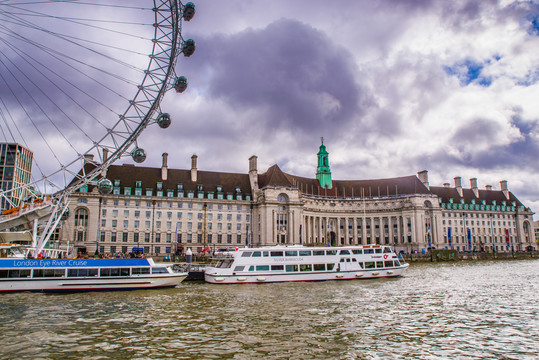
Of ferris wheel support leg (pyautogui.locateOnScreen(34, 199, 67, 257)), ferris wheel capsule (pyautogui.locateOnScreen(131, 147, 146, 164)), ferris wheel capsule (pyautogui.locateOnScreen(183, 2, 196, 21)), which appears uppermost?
ferris wheel capsule (pyautogui.locateOnScreen(183, 2, 196, 21))

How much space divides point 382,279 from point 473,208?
99125 mm

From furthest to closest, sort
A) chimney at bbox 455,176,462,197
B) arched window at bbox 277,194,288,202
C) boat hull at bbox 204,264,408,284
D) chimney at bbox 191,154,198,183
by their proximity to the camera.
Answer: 1. chimney at bbox 455,176,462,197
2. arched window at bbox 277,194,288,202
3. chimney at bbox 191,154,198,183
4. boat hull at bbox 204,264,408,284

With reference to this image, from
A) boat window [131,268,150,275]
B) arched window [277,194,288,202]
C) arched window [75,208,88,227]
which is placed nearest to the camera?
boat window [131,268,150,275]

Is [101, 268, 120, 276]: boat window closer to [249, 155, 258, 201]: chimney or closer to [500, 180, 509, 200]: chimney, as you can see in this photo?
[249, 155, 258, 201]: chimney

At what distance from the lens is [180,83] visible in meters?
38.0

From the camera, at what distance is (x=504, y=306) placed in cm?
3231

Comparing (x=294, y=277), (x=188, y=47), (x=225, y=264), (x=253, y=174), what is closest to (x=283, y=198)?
(x=253, y=174)

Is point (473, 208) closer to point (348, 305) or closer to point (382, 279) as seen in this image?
point (382, 279)

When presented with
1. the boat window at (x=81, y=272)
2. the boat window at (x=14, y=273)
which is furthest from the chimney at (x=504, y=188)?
the boat window at (x=14, y=273)

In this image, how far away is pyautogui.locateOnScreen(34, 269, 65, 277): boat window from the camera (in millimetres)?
40219

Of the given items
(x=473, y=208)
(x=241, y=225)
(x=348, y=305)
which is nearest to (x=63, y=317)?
(x=348, y=305)

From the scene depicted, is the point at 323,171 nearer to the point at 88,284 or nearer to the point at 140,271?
the point at 140,271

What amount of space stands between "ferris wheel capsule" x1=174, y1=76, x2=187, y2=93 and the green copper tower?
9312 centimetres

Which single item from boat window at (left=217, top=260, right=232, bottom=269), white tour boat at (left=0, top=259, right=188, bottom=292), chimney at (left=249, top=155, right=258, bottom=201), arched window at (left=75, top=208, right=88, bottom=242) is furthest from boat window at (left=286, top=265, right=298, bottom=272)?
arched window at (left=75, top=208, right=88, bottom=242)
